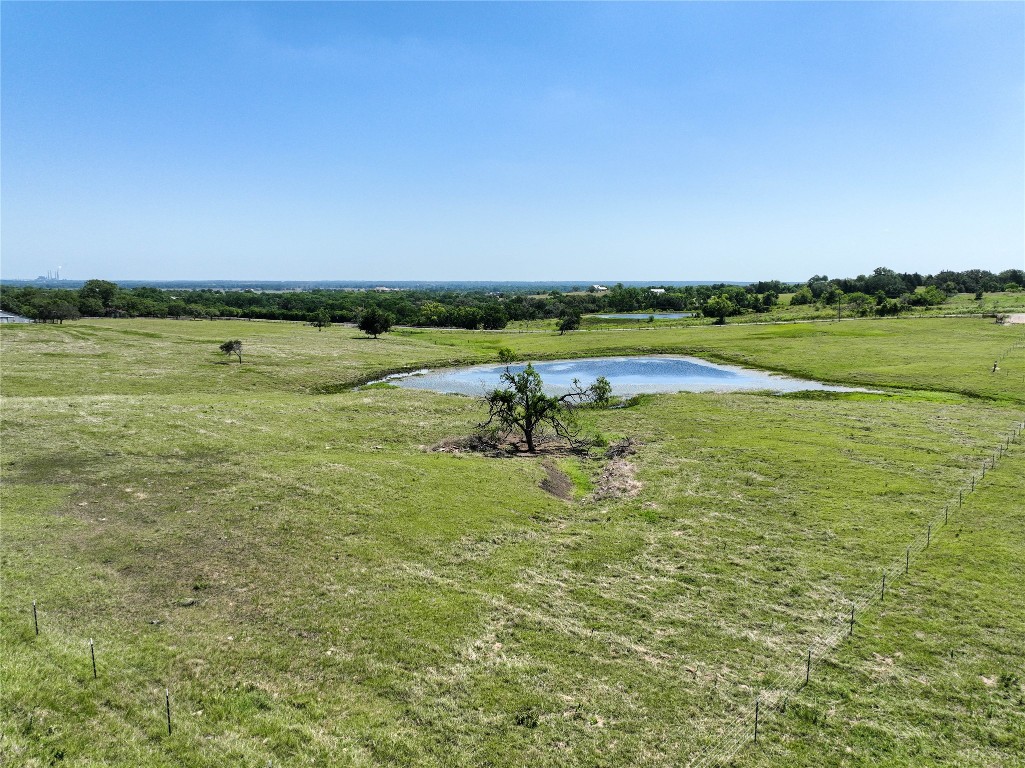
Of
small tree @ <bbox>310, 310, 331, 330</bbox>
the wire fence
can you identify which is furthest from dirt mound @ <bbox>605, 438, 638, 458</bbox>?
small tree @ <bbox>310, 310, 331, 330</bbox>

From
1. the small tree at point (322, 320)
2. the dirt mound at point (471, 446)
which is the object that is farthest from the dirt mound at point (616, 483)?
the small tree at point (322, 320)

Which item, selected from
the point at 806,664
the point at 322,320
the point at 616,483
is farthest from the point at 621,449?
the point at 322,320

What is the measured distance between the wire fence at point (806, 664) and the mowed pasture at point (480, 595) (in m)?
0.23

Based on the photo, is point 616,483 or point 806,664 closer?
point 806,664

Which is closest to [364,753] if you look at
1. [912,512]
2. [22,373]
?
[912,512]

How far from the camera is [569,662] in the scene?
1551 centimetres

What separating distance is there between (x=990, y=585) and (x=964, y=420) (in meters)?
30.1

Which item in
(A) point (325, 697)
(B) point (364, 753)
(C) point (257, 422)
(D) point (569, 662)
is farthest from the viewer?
(C) point (257, 422)

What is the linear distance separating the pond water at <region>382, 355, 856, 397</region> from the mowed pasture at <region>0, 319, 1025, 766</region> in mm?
22183

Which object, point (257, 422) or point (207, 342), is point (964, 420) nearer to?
point (257, 422)

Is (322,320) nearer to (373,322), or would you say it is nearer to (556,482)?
(373,322)

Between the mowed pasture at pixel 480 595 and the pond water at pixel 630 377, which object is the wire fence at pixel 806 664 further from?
the pond water at pixel 630 377

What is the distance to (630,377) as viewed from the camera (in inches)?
2859

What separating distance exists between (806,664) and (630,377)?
58.2 meters
